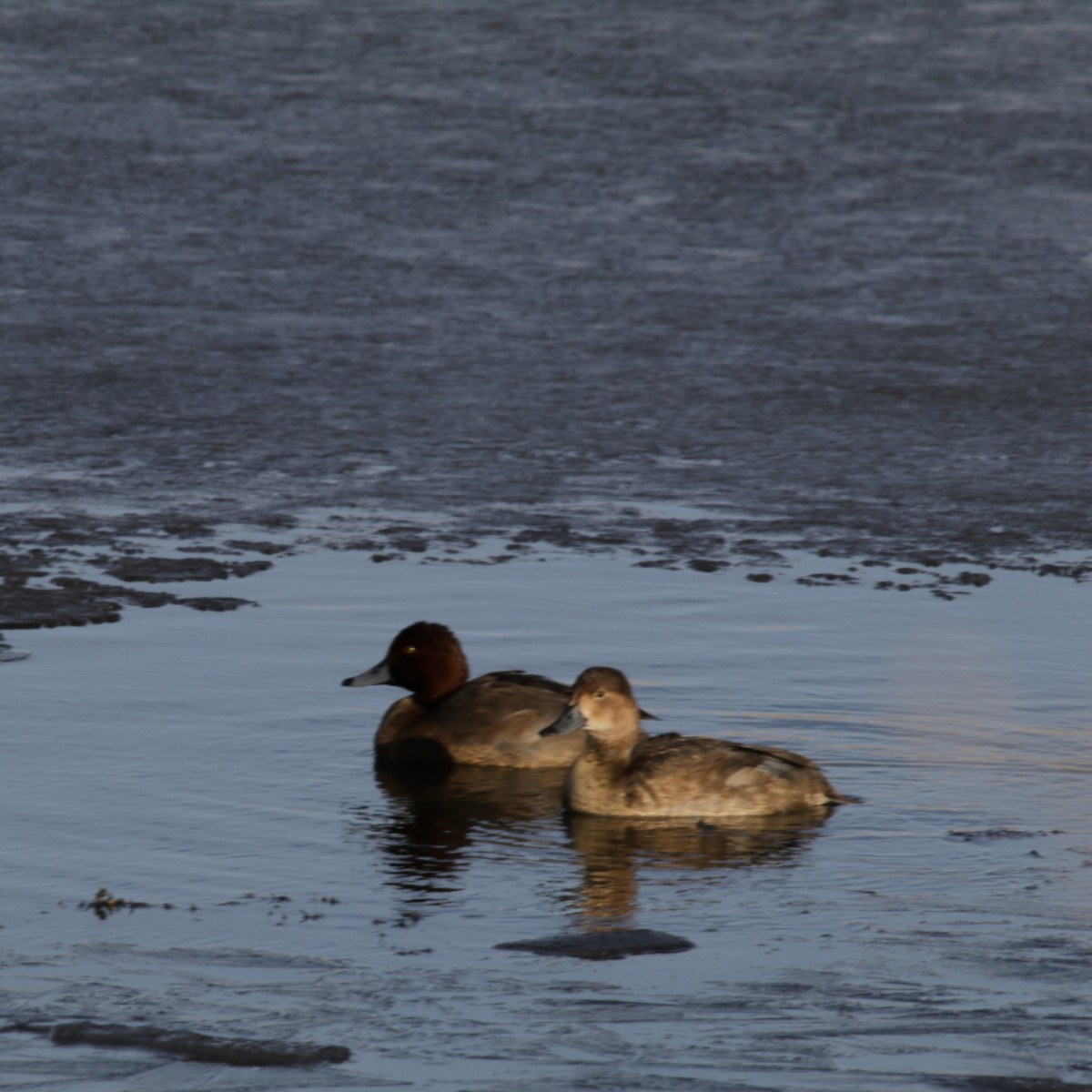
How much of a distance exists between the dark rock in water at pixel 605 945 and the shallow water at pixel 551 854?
0.07 m

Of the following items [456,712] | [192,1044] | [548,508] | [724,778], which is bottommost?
[192,1044]

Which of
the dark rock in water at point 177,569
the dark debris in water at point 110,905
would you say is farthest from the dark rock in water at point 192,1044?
the dark rock in water at point 177,569

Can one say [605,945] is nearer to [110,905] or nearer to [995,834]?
[110,905]

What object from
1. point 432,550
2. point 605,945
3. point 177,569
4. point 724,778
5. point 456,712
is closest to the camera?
point 605,945

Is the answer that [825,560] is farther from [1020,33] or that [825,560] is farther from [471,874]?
[1020,33]

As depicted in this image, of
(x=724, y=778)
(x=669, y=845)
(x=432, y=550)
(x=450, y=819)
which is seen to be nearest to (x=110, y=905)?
(x=450, y=819)

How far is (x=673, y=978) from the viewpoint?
6094mm

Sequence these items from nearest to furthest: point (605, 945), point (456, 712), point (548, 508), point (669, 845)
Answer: point (605, 945)
point (669, 845)
point (456, 712)
point (548, 508)

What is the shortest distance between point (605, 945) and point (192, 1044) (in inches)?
52.3

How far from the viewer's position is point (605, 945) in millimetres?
6387

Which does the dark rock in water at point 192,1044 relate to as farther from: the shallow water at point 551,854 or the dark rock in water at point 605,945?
the dark rock in water at point 605,945

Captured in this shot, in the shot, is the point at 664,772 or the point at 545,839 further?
the point at 664,772

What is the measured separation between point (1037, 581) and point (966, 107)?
10.8 meters

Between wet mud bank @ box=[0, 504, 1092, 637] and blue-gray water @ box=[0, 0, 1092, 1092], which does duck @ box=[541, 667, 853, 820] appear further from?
wet mud bank @ box=[0, 504, 1092, 637]
